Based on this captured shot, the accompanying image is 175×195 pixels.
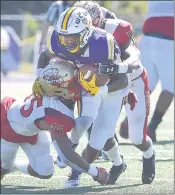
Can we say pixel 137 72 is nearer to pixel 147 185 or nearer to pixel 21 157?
pixel 147 185

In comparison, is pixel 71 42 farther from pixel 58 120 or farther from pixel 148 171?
pixel 148 171

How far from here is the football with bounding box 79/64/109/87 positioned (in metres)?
4.07

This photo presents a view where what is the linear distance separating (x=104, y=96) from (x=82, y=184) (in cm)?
57

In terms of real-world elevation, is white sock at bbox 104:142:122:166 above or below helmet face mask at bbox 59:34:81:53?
below

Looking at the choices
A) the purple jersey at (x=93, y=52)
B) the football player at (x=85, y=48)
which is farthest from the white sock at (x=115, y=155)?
the purple jersey at (x=93, y=52)

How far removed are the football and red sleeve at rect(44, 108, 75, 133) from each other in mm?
258

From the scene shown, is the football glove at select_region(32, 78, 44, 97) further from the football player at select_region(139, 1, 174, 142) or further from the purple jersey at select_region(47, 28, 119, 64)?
the football player at select_region(139, 1, 174, 142)

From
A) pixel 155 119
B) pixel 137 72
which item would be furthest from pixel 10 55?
pixel 137 72

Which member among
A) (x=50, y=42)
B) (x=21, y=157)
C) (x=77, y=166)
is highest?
(x=50, y=42)

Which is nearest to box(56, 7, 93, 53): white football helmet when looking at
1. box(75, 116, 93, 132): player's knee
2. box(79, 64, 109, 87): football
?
box(79, 64, 109, 87): football

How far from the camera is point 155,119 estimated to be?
6.12 m

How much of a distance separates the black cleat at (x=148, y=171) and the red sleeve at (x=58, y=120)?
73 centimetres

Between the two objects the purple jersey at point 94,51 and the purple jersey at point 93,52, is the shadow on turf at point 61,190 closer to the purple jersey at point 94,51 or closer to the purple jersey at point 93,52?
the purple jersey at point 93,52

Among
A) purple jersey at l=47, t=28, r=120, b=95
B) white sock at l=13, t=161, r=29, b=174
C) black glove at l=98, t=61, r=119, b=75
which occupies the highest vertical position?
purple jersey at l=47, t=28, r=120, b=95
